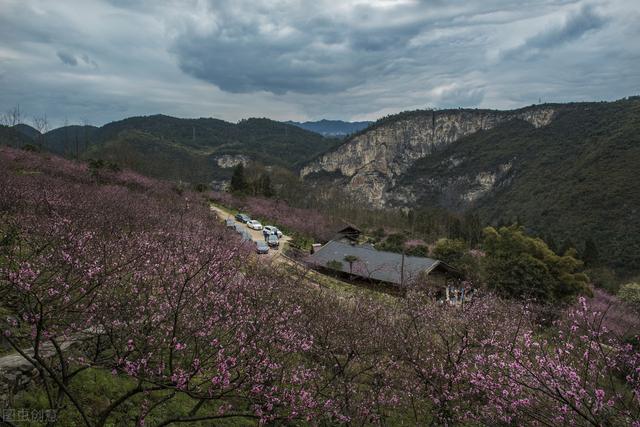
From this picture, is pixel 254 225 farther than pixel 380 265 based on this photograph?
Yes

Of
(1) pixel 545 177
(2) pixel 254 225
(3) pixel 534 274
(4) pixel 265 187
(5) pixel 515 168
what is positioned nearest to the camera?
(3) pixel 534 274

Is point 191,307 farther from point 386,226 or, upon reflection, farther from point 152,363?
point 386,226

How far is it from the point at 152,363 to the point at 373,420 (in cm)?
524

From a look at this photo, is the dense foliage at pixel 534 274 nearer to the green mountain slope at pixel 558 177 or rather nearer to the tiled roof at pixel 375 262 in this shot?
the tiled roof at pixel 375 262

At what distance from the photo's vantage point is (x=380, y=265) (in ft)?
88.1

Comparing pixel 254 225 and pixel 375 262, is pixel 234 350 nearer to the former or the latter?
pixel 375 262

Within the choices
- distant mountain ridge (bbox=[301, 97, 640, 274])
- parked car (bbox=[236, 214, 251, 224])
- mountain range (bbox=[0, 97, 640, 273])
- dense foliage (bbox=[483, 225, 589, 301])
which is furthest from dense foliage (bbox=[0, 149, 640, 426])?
distant mountain ridge (bbox=[301, 97, 640, 274])

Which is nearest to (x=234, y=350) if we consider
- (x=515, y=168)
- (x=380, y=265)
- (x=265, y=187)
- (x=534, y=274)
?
(x=380, y=265)

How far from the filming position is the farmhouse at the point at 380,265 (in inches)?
1000

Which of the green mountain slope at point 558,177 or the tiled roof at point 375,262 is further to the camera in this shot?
the green mountain slope at point 558,177

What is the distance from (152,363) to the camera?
5.21 m

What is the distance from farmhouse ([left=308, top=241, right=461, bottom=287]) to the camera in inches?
1000

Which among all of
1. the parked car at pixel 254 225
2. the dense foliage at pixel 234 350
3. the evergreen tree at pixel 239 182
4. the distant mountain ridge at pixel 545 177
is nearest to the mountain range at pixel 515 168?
the distant mountain ridge at pixel 545 177

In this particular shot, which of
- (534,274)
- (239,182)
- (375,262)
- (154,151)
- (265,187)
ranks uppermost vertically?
(154,151)
